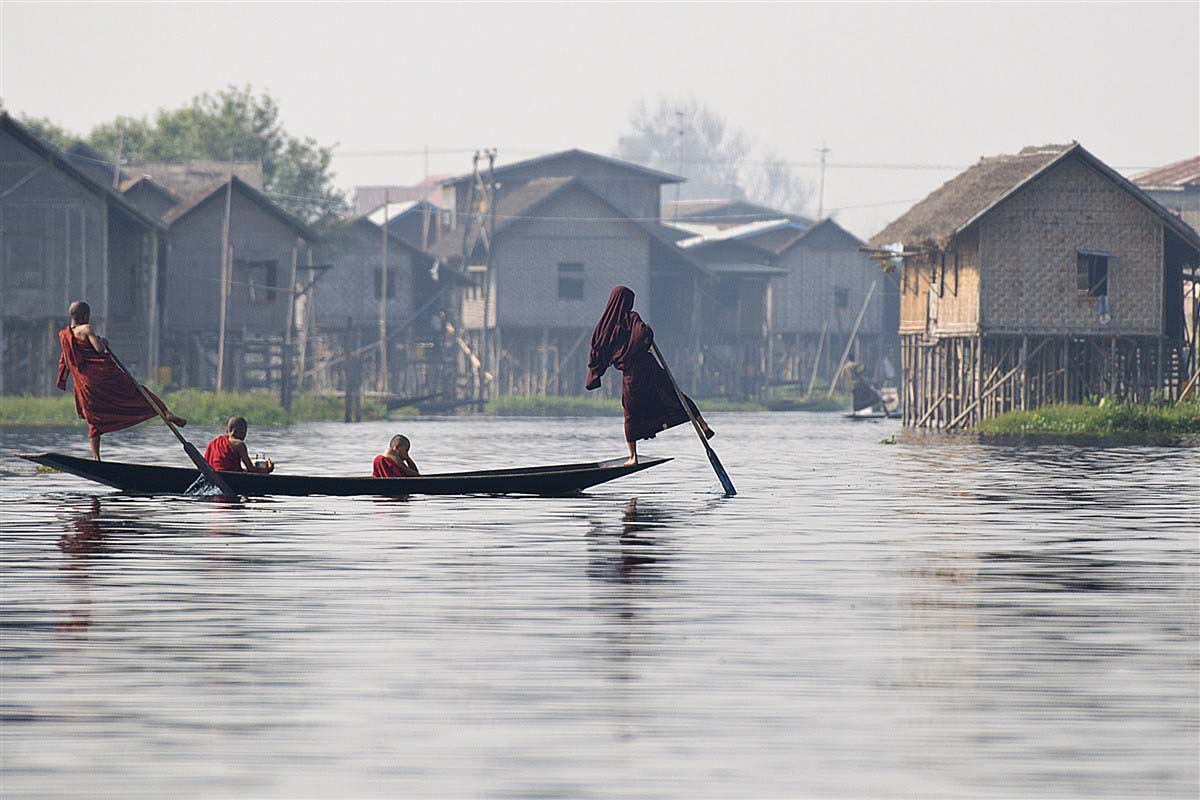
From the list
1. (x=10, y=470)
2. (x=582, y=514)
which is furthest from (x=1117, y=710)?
(x=10, y=470)

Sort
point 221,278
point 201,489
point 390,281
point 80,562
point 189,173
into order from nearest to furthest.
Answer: point 80,562
point 201,489
point 221,278
point 189,173
point 390,281

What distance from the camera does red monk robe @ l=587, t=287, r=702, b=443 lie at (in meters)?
20.5

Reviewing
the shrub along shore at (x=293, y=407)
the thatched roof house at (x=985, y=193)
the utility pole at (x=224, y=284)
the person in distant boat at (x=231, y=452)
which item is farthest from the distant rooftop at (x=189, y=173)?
the person in distant boat at (x=231, y=452)

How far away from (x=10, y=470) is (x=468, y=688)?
18.5m

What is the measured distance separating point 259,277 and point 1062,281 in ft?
74.6

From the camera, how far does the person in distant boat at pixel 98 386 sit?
63.8 feet

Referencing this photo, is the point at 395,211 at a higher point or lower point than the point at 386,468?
higher

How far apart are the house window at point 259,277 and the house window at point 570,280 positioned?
11.8 metres

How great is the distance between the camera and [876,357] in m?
72.8

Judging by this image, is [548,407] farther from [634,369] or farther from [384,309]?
[634,369]

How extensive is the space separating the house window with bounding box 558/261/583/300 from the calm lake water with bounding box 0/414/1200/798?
43.0 meters

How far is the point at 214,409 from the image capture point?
4412cm

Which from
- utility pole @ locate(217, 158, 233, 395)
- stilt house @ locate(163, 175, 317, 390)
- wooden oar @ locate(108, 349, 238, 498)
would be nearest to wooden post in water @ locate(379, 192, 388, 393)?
stilt house @ locate(163, 175, 317, 390)

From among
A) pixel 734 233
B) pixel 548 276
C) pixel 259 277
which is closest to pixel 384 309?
pixel 548 276
